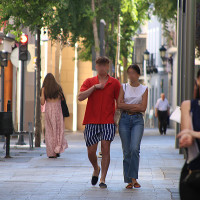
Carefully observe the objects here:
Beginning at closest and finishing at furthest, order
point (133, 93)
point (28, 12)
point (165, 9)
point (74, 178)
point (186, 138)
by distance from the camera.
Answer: point (186, 138)
point (133, 93)
point (74, 178)
point (28, 12)
point (165, 9)

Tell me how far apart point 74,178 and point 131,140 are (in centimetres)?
167

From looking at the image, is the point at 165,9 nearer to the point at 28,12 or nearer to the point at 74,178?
the point at 28,12

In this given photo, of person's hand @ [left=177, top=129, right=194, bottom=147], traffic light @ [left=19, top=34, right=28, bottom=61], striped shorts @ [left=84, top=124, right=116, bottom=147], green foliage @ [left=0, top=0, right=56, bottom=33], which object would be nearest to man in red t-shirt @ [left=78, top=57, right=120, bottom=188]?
striped shorts @ [left=84, top=124, right=116, bottom=147]

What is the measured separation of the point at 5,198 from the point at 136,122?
2062mm

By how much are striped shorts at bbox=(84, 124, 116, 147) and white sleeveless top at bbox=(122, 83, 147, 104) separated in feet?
1.37

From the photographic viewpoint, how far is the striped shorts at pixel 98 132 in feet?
32.3

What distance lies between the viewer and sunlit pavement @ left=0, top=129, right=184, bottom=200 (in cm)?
901

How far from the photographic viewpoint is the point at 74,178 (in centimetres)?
1095

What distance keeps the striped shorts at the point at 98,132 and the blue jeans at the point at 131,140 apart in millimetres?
209

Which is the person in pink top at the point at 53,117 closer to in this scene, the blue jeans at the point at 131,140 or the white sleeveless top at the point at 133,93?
the white sleeveless top at the point at 133,93

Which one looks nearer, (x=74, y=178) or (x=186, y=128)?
(x=186, y=128)

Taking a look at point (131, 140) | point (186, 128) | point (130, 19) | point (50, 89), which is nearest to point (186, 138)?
point (186, 128)

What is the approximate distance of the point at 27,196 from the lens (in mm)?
8891

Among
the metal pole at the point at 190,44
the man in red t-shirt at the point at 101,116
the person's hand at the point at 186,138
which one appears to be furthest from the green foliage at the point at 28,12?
the person's hand at the point at 186,138
